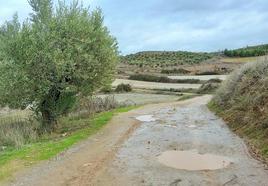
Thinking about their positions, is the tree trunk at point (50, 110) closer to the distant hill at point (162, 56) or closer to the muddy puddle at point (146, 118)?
the muddy puddle at point (146, 118)

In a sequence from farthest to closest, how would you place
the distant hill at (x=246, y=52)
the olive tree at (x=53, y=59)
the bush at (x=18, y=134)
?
1. the distant hill at (x=246, y=52)
2. the olive tree at (x=53, y=59)
3. the bush at (x=18, y=134)

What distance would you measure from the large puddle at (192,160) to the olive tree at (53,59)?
9.55 m

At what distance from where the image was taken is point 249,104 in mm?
23250

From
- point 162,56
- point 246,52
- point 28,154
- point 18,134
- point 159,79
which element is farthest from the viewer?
point 162,56

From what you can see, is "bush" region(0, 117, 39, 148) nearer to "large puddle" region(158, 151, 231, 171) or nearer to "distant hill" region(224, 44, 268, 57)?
"large puddle" region(158, 151, 231, 171)

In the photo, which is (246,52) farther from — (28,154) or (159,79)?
(28,154)

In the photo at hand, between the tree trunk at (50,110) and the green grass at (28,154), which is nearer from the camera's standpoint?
the green grass at (28,154)

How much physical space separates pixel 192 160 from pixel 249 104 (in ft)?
29.6

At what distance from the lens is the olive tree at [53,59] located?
23891 millimetres

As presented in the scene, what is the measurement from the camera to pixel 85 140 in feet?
66.3

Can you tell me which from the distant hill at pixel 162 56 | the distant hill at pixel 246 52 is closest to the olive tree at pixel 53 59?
the distant hill at pixel 246 52

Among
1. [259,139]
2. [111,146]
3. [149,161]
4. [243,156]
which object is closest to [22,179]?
[149,161]

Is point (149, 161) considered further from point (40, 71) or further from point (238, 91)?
point (238, 91)

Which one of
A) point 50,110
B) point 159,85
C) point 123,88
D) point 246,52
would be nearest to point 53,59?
point 50,110
